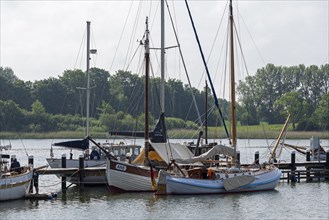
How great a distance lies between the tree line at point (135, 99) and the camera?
150625mm

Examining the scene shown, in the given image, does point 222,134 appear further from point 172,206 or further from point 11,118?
point 172,206

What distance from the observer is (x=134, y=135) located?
6066 centimetres

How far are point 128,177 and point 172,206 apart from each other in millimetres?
6036

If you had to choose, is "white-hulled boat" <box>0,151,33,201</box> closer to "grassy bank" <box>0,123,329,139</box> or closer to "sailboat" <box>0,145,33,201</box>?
"sailboat" <box>0,145,33,201</box>

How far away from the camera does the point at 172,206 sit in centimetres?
4662

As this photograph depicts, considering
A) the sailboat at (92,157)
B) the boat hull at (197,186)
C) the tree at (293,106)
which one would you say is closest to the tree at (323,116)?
the tree at (293,106)

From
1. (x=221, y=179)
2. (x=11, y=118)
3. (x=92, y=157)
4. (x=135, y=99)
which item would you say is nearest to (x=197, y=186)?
(x=221, y=179)

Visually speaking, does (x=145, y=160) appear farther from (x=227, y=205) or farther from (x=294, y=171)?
(x=294, y=171)

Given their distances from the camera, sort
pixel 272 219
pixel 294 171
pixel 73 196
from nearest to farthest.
A: pixel 272 219
pixel 73 196
pixel 294 171

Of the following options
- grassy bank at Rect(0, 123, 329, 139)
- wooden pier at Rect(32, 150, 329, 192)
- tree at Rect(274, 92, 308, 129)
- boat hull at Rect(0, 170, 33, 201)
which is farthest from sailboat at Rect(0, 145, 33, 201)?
tree at Rect(274, 92, 308, 129)

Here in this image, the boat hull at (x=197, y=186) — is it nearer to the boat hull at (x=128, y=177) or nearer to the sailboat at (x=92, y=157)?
the boat hull at (x=128, y=177)

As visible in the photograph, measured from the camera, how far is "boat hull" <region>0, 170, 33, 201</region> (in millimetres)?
46406

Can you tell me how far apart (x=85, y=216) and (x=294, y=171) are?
21.2 meters

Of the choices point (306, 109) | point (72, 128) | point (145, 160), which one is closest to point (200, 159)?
point (145, 160)
